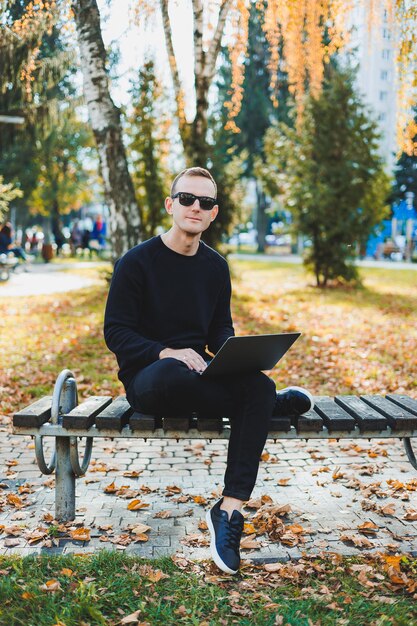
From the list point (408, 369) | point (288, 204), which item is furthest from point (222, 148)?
point (408, 369)

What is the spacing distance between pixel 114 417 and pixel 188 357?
52 centimetres

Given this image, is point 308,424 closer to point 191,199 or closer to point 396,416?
point 396,416

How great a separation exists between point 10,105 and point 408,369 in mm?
11026

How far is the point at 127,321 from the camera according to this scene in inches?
152

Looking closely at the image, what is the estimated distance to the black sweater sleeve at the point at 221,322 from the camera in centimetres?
423

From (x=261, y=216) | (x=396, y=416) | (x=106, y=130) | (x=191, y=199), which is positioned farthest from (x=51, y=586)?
(x=261, y=216)

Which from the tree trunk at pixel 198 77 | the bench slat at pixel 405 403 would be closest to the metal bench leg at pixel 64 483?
the bench slat at pixel 405 403

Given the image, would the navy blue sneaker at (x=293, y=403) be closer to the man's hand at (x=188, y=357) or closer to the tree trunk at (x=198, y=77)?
the man's hand at (x=188, y=357)

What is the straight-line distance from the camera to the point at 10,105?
1527 centimetres

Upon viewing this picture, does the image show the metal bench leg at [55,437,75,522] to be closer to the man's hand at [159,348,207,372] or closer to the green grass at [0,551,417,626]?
the green grass at [0,551,417,626]

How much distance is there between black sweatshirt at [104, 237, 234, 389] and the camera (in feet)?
12.6

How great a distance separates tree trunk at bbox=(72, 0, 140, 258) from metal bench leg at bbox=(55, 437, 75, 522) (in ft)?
26.2

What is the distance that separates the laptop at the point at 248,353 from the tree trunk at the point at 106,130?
8115mm

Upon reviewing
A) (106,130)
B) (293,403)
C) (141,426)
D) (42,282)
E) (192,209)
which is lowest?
(42,282)
